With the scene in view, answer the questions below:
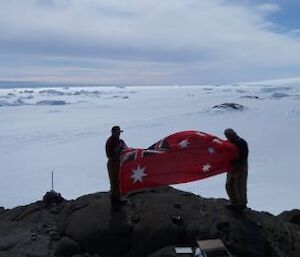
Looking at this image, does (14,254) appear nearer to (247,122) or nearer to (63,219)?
(63,219)

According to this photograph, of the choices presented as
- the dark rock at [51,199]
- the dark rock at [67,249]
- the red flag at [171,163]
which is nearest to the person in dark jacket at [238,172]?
the red flag at [171,163]

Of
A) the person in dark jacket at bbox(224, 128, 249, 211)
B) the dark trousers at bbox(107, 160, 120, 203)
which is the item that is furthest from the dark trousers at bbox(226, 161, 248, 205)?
the dark trousers at bbox(107, 160, 120, 203)

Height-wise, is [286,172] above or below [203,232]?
below

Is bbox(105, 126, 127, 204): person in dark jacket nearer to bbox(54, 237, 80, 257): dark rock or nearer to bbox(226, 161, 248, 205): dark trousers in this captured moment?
bbox(54, 237, 80, 257): dark rock

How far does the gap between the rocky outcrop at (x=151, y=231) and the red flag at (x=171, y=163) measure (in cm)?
37

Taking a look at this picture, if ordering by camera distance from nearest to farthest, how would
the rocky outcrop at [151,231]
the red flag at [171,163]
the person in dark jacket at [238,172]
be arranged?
the rocky outcrop at [151,231] → the person in dark jacket at [238,172] → the red flag at [171,163]

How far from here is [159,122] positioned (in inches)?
1538

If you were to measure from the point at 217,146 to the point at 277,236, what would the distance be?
1.67 meters

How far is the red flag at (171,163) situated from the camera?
25.7 ft

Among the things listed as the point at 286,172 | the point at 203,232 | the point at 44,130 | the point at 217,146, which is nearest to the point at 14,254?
the point at 203,232

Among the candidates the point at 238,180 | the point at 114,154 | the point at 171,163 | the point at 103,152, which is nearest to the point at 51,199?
the point at 114,154

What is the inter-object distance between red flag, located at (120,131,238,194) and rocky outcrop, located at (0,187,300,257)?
0.37 m

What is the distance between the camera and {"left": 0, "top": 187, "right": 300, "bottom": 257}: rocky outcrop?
23.0 feet

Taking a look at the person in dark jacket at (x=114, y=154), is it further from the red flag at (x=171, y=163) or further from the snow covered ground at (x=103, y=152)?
the snow covered ground at (x=103, y=152)
